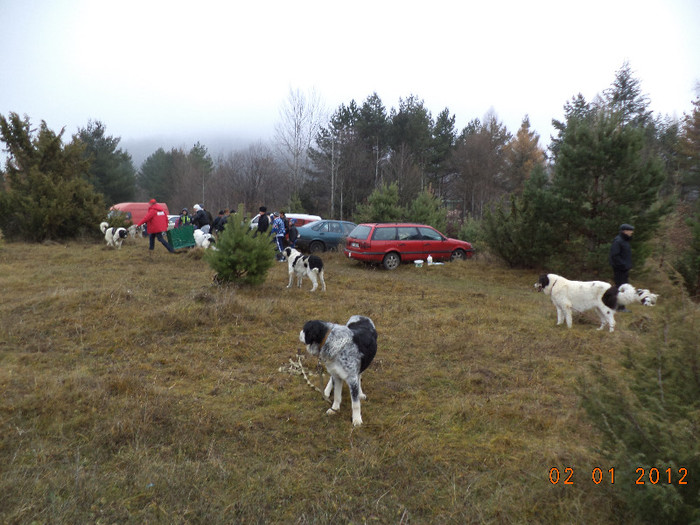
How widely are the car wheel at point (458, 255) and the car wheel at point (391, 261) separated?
248cm

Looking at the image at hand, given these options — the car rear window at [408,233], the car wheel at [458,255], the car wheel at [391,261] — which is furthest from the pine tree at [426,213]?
the car wheel at [391,261]

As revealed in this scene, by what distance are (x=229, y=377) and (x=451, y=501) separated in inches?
119

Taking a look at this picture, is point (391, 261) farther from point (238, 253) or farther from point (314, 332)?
point (314, 332)

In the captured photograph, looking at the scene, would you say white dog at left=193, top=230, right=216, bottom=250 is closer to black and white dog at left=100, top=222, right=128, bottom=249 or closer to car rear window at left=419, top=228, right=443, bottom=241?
black and white dog at left=100, top=222, right=128, bottom=249

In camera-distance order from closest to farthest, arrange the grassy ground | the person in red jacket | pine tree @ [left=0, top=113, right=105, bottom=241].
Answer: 1. the grassy ground
2. the person in red jacket
3. pine tree @ [left=0, top=113, right=105, bottom=241]

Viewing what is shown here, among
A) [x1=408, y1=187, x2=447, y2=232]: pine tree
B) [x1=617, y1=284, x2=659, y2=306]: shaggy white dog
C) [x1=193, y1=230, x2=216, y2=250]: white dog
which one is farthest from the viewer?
[x1=408, y1=187, x2=447, y2=232]: pine tree

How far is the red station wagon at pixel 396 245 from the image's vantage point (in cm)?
1400

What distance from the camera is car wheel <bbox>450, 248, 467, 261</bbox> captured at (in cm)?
1561

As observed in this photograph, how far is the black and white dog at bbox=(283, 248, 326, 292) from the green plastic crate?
638cm

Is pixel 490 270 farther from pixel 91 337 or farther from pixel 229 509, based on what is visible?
pixel 229 509

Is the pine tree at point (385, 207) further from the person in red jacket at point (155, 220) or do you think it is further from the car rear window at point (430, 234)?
the person in red jacket at point (155, 220)

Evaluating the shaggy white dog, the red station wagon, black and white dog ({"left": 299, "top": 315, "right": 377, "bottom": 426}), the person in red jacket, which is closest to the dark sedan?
the red station wagon

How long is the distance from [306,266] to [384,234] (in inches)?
186

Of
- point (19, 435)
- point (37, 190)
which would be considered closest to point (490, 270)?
point (19, 435)
